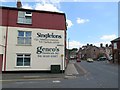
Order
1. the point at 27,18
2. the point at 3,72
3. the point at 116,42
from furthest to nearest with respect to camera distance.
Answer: the point at 116,42 → the point at 27,18 → the point at 3,72

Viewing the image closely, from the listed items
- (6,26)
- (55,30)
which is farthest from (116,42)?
(6,26)

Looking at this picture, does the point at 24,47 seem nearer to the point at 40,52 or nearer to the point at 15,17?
the point at 40,52

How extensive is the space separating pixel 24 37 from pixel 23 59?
8.58 feet

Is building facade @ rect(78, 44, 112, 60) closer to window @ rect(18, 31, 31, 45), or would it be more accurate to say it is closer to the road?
window @ rect(18, 31, 31, 45)

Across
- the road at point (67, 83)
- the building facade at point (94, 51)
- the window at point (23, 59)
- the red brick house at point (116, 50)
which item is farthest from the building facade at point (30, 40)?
the building facade at point (94, 51)

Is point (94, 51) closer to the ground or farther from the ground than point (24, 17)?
closer to the ground

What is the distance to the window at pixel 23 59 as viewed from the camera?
1047 inches

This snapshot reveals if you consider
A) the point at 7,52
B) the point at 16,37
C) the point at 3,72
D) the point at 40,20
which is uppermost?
the point at 40,20

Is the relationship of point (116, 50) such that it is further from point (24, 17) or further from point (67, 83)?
point (67, 83)

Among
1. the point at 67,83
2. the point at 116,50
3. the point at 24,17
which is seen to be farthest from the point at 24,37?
the point at 116,50

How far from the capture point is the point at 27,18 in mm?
27672

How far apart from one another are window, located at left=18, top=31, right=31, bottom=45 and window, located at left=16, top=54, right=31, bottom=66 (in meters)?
1.48

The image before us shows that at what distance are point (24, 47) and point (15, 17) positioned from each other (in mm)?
3737

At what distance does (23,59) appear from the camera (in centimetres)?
2672
